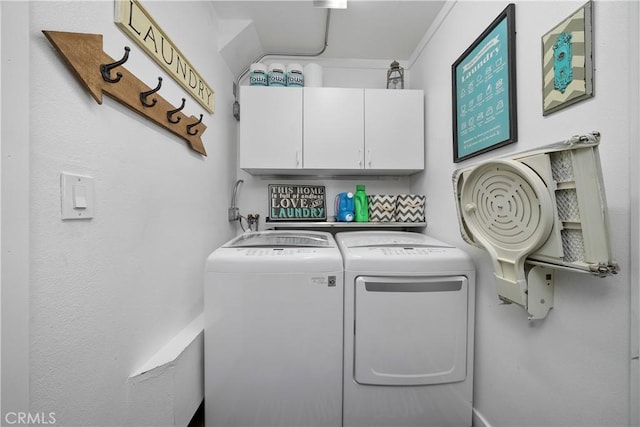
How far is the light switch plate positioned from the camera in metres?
0.66

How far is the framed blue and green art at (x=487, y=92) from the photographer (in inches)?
40.4

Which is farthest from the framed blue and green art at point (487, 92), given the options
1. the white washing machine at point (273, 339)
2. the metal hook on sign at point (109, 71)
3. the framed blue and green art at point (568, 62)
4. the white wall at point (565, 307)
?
the metal hook on sign at point (109, 71)

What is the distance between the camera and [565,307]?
840mm

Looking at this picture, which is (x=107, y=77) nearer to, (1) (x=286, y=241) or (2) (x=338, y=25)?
(1) (x=286, y=241)

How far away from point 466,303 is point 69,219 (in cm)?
160

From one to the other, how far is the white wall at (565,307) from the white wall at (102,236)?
1511 millimetres

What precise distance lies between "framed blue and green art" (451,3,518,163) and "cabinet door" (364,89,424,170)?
0.37 meters

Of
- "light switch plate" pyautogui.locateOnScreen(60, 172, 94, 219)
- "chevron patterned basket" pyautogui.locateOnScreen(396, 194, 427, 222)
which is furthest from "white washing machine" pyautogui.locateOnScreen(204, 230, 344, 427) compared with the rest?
"chevron patterned basket" pyautogui.locateOnScreen(396, 194, 427, 222)

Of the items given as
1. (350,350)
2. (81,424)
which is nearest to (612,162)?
(350,350)

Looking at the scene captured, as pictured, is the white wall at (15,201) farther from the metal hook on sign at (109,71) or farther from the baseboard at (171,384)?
the baseboard at (171,384)

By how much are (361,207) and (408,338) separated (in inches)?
39.3

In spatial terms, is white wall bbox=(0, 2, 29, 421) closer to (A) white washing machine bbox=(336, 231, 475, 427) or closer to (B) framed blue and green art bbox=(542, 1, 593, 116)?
(A) white washing machine bbox=(336, 231, 475, 427)

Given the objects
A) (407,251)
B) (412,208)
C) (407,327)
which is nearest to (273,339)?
(407,327)

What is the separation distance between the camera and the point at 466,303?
1.19 m
